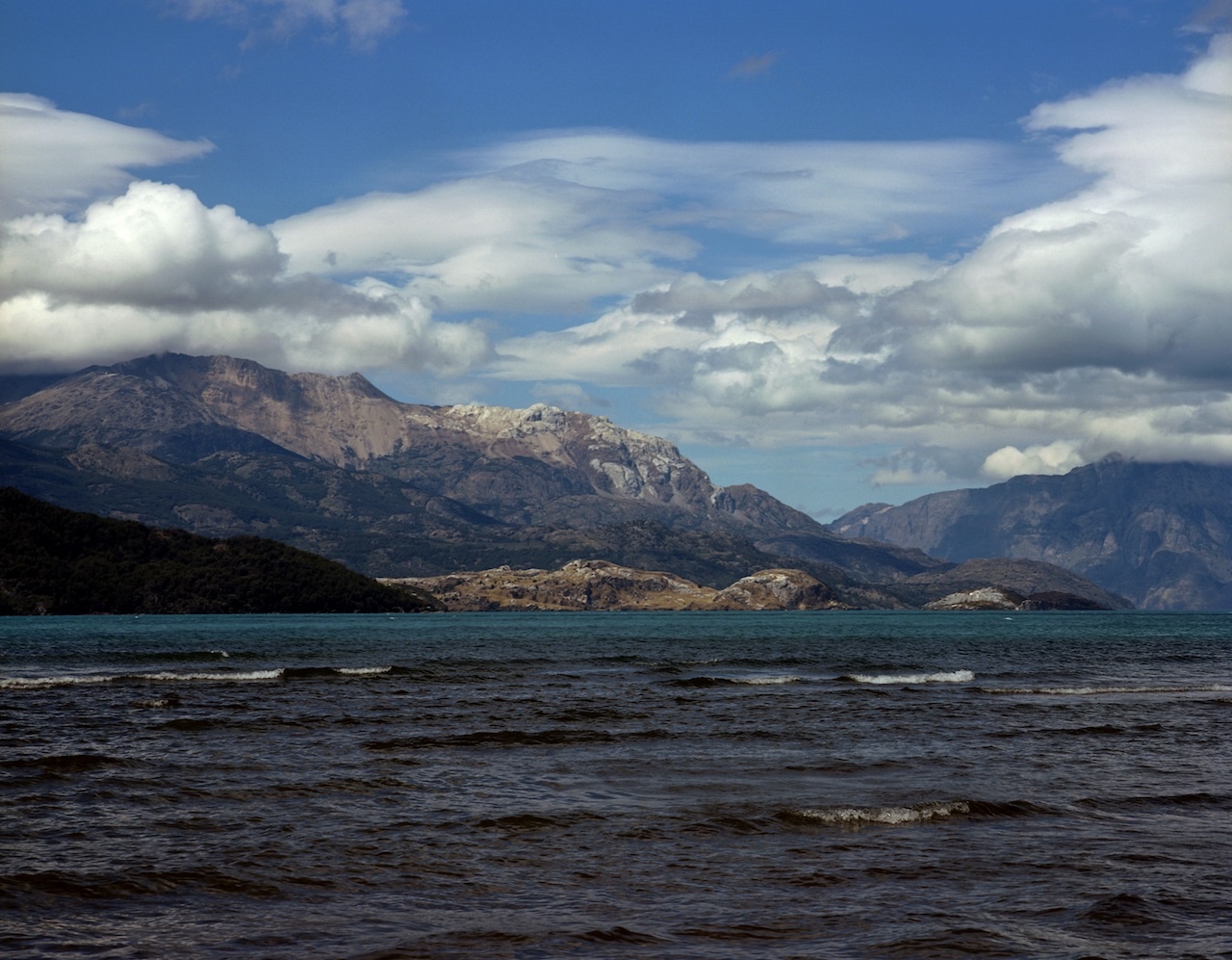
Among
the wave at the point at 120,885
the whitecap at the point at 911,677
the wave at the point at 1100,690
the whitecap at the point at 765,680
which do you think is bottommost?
the whitecap at the point at 911,677

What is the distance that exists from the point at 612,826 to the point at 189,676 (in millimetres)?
64633

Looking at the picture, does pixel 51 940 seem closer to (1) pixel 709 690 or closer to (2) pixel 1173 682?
(1) pixel 709 690

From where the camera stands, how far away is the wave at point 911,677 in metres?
86.1

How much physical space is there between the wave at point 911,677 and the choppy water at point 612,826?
59.2 feet

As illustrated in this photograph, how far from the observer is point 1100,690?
7662cm

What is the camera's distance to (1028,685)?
82.5m

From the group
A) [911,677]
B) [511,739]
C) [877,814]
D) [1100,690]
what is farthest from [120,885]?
[911,677]

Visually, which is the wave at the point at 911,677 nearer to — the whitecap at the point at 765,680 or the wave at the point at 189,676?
the whitecap at the point at 765,680


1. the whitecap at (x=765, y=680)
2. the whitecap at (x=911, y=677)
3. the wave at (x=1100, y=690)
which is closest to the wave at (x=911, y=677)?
the whitecap at (x=911, y=677)

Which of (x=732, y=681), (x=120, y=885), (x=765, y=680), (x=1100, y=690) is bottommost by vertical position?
(x=765, y=680)

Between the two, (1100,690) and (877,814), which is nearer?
(877,814)

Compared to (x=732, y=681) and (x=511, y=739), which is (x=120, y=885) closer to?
(x=511, y=739)

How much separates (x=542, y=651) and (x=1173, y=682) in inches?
2845

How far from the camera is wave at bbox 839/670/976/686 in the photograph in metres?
86.1
